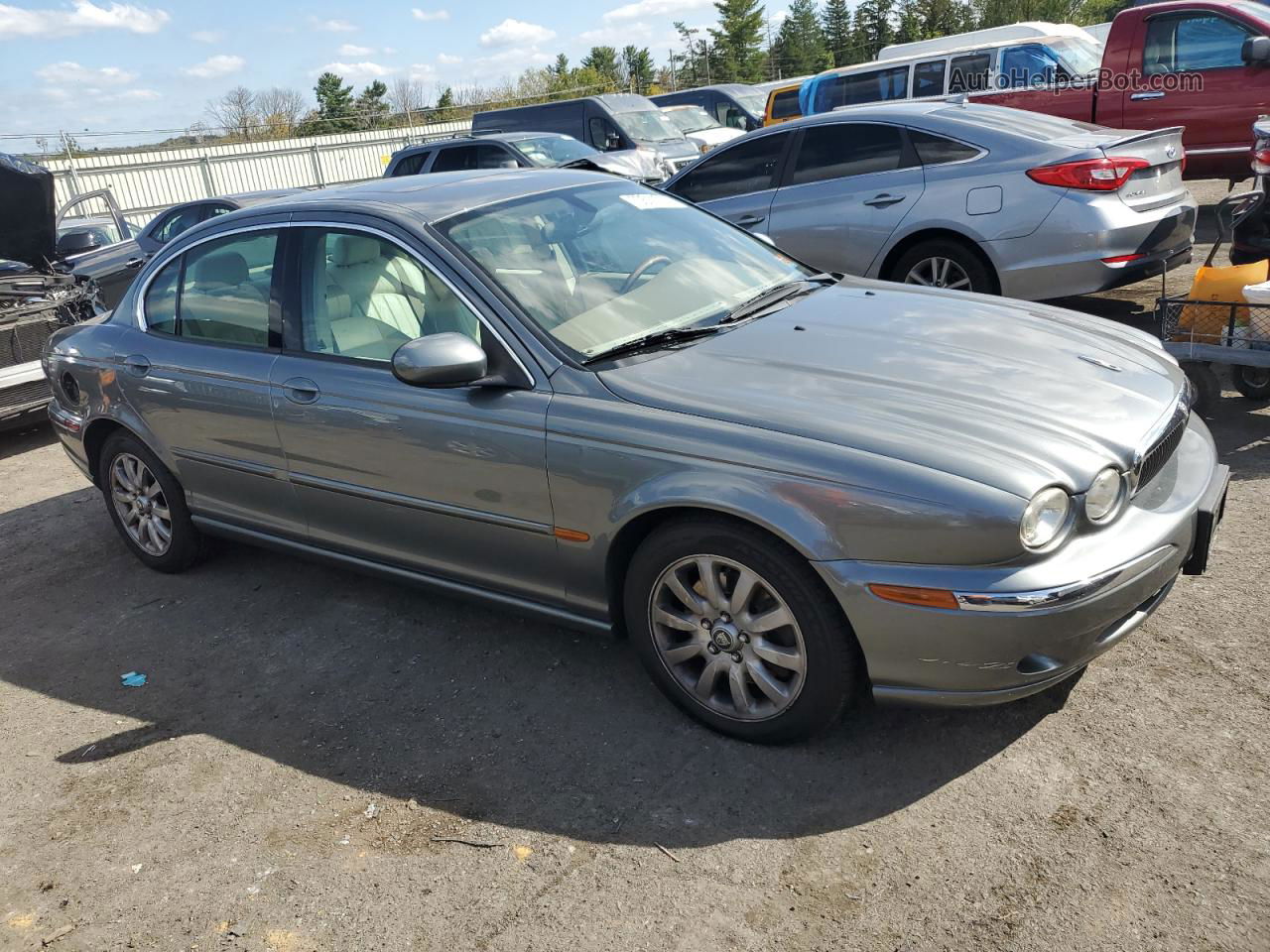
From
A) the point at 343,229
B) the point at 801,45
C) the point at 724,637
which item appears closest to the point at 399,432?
the point at 343,229

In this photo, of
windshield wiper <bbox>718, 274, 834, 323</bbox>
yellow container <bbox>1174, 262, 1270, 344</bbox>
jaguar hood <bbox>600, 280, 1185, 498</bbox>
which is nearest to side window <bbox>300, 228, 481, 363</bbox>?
jaguar hood <bbox>600, 280, 1185, 498</bbox>

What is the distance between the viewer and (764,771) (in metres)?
3.15

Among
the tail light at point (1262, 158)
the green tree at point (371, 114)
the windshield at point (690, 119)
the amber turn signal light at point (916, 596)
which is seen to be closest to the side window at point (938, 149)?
the tail light at point (1262, 158)

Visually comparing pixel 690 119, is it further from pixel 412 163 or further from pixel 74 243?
pixel 74 243

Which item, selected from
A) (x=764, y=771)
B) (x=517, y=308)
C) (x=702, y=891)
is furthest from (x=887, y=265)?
(x=702, y=891)

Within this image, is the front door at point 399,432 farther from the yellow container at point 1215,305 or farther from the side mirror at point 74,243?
the side mirror at point 74,243

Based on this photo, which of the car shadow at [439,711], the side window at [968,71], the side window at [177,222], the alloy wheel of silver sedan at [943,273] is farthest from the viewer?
the side window at [968,71]

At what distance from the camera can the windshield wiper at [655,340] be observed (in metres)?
3.49

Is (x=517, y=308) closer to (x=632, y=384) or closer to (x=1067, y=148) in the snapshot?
(x=632, y=384)

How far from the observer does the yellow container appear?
507cm

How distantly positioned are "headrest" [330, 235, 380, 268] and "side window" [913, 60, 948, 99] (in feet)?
44.8

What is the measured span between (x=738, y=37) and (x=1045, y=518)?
64.2 metres

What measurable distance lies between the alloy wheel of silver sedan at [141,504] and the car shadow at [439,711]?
0.21m

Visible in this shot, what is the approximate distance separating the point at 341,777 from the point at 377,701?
468 millimetres
